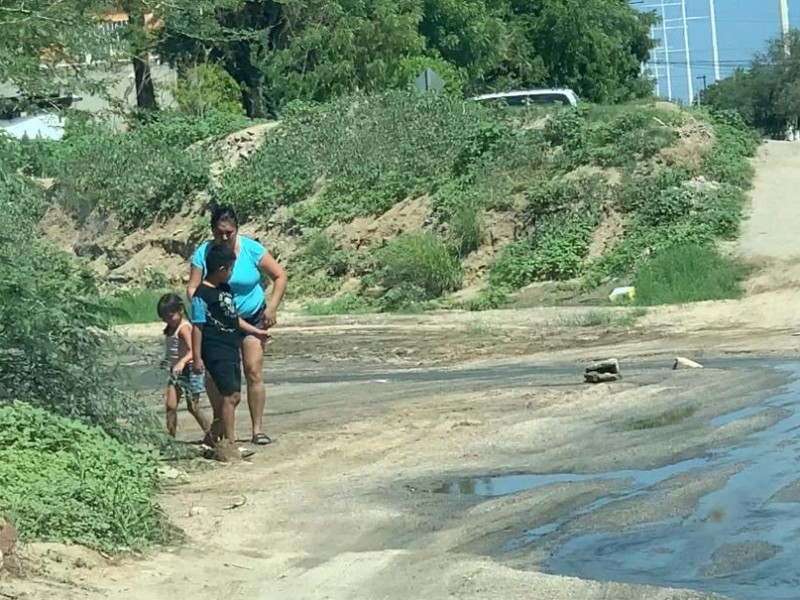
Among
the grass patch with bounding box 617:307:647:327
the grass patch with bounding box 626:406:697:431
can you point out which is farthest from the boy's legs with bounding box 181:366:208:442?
the grass patch with bounding box 617:307:647:327

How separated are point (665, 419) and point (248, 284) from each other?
3549 millimetres

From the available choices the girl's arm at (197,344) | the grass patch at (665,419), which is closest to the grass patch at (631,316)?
the grass patch at (665,419)

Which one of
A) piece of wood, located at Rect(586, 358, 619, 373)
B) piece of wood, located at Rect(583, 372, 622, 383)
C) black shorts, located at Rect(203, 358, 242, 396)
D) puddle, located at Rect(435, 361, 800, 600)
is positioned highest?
black shorts, located at Rect(203, 358, 242, 396)

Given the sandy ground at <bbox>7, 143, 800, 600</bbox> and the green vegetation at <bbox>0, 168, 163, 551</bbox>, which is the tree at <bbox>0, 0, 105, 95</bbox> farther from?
the sandy ground at <bbox>7, 143, 800, 600</bbox>

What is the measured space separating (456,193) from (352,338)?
28.4 ft

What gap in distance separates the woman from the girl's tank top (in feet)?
2.80

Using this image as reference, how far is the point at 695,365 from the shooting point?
53.3ft

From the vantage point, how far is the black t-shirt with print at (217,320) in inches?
441

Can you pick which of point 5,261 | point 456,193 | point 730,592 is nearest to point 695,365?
point 5,261

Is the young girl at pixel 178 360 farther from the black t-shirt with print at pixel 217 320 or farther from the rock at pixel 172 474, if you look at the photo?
the rock at pixel 172 474

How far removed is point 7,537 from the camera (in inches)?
288

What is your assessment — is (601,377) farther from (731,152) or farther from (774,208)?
(731,152)

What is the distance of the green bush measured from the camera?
8055mm

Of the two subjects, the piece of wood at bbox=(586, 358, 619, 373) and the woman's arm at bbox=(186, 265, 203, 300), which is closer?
the woman's arm at bbox=(186, 265, 203, 300)
